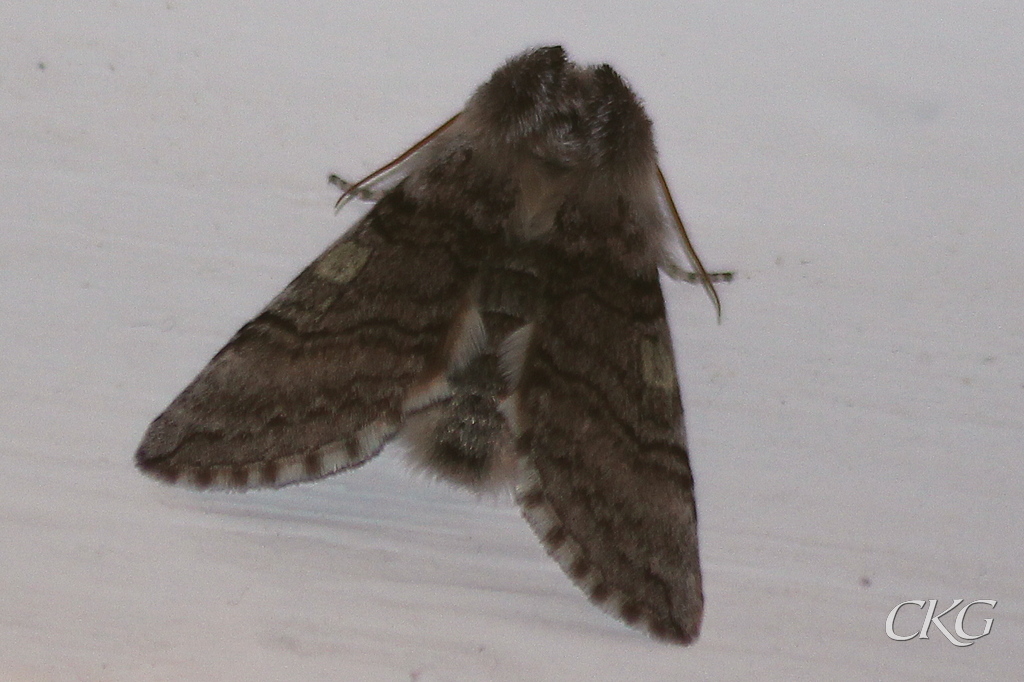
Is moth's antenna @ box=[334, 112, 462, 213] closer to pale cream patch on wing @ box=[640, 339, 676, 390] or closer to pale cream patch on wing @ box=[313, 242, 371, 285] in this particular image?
pale cream patch on wing @ box=[313, 242, 371, 285]

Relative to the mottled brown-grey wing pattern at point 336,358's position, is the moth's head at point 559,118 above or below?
above

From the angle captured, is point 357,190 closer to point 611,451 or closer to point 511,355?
point 511,355

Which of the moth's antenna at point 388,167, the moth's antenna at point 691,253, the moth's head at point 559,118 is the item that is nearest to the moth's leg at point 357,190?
the moth's antenna at point 388,167

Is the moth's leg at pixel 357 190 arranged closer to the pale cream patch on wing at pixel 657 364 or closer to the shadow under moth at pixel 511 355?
the shadow under moth at pixel 511 355

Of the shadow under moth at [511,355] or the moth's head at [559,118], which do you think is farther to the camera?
the moth's head at [559,118]

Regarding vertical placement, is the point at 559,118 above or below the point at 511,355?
above

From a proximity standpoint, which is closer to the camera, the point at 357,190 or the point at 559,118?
the point at 559,118

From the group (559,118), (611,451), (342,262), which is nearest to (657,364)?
(611,451)

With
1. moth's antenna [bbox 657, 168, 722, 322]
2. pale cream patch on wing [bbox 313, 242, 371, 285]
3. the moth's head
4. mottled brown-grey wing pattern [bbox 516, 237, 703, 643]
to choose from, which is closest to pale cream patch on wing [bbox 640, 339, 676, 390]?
mottled brown-grey wing pattern [bbox 516, 237, 703, 643]
